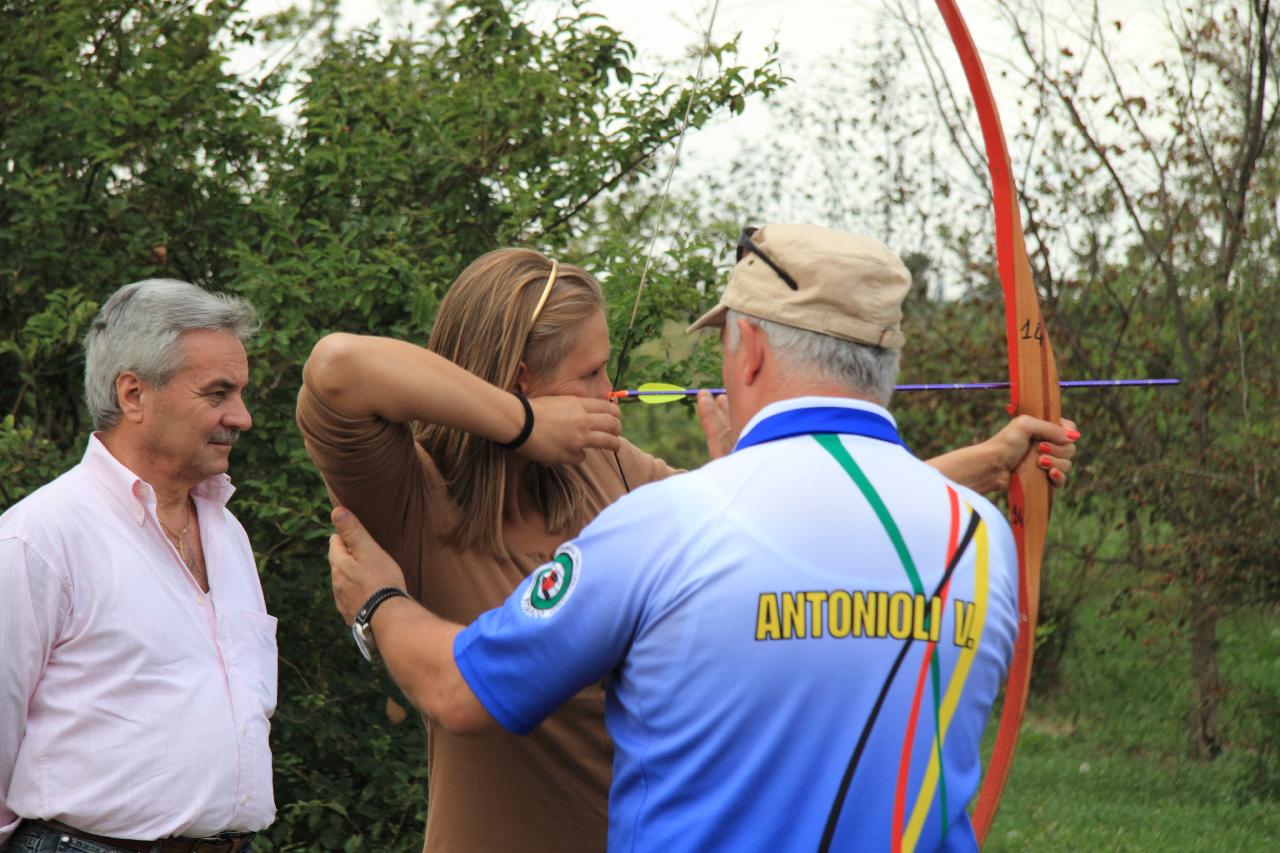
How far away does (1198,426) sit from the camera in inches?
268

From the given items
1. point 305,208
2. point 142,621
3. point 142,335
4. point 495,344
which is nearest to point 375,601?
point 495,344

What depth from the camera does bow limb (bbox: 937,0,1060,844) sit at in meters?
2.44

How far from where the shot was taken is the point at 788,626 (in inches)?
63.2

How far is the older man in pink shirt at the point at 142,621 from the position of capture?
225 centimetres

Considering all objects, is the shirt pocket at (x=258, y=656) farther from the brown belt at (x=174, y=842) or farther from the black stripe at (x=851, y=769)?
the black stripe at (x=851, y=769)

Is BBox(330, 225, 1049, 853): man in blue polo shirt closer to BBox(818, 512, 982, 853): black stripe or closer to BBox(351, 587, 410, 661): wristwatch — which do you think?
BBox(818, 512, 982, 853): black stripe

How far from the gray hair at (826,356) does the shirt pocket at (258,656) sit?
1238 mm

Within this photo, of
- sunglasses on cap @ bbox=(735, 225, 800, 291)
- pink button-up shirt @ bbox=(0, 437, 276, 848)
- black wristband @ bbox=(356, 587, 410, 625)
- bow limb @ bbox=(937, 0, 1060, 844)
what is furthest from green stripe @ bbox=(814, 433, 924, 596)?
pink button-up shirt @ bbox=(0, 437, 276, 848)

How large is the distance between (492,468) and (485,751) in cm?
42

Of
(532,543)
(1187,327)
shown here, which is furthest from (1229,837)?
(532,543)

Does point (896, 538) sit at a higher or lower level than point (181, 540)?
higher

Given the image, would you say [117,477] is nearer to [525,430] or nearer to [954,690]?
[525,430]

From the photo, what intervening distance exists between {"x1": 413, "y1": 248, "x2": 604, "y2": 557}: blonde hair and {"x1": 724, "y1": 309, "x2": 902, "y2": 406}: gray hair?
507 mm

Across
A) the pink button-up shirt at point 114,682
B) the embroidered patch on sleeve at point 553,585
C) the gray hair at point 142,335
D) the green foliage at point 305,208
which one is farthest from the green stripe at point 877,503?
the green foliage at point 305,208
